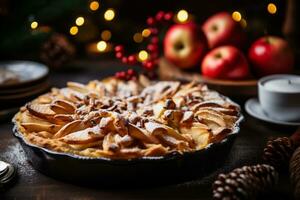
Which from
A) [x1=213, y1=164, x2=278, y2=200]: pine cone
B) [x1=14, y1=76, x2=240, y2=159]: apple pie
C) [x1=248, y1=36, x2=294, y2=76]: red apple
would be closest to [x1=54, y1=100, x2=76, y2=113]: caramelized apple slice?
[x1=14, y1=76, x2=240, y2=159]: apple pie

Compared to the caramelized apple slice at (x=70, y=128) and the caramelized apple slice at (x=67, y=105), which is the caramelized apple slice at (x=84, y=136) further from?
the caramelized apple slice at (x=67, y=105)

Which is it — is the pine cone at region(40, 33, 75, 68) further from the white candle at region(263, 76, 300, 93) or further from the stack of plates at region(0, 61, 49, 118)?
the white candle at region(263, 76, 300, 93)

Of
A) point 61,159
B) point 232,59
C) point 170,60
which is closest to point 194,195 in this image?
point 61,159

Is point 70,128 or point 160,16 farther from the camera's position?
point 160,16

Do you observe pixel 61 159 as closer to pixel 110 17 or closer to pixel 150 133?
pixel 150 133

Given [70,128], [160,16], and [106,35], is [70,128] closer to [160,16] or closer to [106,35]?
[160,16]

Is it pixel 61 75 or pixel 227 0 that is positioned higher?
pixel 227 0

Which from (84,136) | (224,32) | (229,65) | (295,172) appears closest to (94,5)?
(224,32)

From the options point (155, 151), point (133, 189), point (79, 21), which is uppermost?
point (79, 21)
